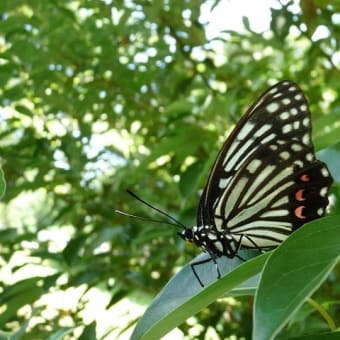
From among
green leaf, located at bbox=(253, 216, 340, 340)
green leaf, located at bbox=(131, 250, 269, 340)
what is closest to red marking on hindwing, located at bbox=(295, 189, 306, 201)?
green leaf, located at bbox=(131, 250, 269, 340)

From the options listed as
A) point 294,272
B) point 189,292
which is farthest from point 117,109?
point 294,272

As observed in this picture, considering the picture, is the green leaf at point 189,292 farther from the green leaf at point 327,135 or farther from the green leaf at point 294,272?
the green leaf at point 327,135

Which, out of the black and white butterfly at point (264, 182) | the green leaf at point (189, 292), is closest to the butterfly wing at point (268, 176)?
the black and white butterfly at point (264, 182)

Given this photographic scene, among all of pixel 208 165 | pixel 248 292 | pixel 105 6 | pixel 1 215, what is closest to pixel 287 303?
pixel 248 292

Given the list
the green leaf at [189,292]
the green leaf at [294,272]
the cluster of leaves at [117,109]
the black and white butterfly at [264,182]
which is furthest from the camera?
the cluster of leaves at [117,109]

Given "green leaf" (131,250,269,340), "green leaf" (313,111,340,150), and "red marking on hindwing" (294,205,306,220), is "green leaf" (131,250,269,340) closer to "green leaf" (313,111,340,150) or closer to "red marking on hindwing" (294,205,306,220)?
"red marking on hindwing" (294,205,306,220)

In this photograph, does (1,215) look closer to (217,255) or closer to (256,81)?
(256,81)

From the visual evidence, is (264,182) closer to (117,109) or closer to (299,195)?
(299,195)
